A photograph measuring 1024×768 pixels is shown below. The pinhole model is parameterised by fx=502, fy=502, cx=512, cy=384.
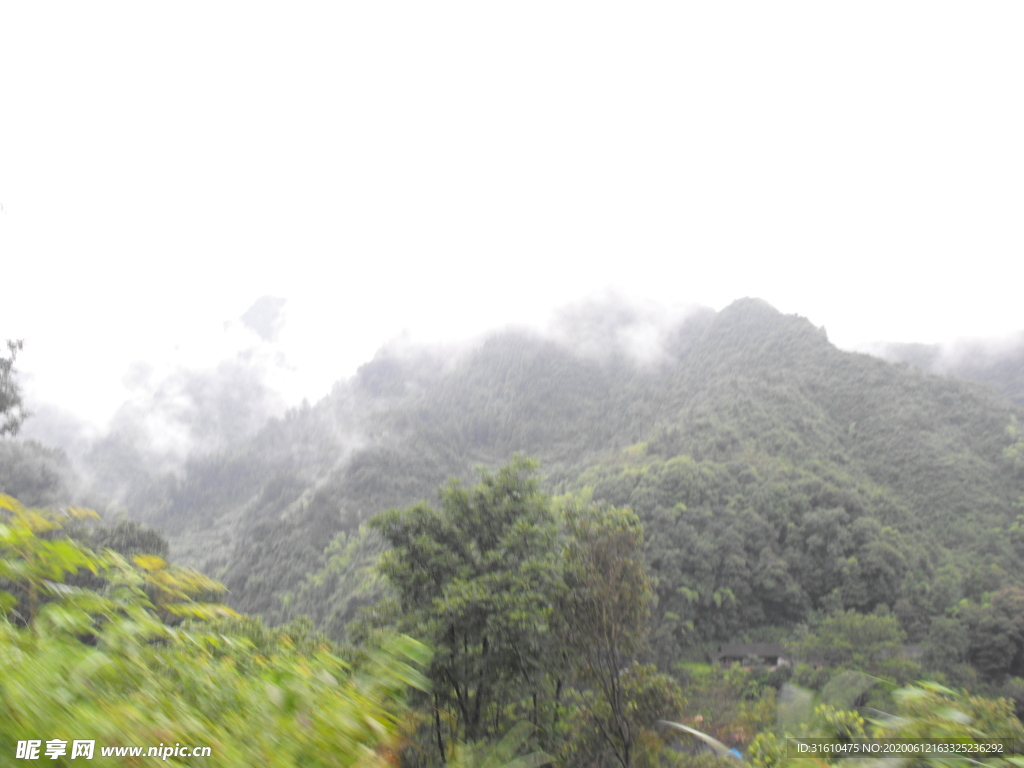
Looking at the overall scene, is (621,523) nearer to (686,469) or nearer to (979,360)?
(686,469)

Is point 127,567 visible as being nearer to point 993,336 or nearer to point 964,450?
point 964,450

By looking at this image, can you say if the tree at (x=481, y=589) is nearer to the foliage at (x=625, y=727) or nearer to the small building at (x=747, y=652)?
the foliage at (x=625, y=727)

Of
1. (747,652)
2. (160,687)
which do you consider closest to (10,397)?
(160,687)

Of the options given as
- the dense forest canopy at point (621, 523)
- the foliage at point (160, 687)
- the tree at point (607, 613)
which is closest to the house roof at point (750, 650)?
the dense forest canopy at point (621, 523)

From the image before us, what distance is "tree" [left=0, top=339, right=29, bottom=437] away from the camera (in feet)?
65.1

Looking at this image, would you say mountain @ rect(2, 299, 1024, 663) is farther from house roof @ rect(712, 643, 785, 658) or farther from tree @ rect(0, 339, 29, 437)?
tree @ rect(0, 339, 29, 437)

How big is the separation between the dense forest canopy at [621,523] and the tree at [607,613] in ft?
0.16

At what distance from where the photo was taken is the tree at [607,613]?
863 centimetres

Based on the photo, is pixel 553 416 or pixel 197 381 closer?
pixel 553 416

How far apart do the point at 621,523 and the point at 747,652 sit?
30402 mm

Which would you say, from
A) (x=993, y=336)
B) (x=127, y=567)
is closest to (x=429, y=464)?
(x=127, y=567)

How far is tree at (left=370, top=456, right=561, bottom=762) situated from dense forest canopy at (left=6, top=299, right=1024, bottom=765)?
5 centimetres

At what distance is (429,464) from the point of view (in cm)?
9188

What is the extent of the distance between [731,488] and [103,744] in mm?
49418
